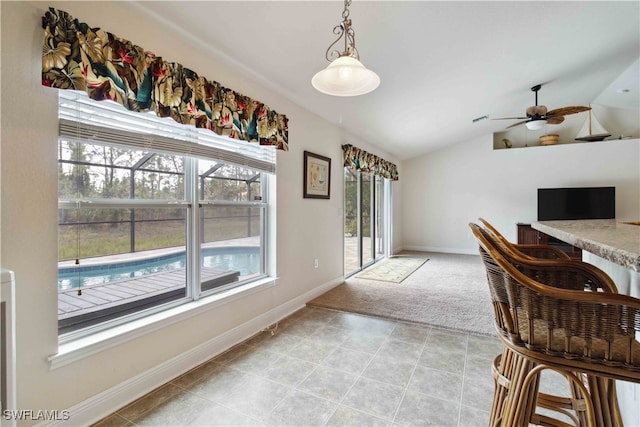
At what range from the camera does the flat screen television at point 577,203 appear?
5.39 m

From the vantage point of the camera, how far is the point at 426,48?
2527 mm

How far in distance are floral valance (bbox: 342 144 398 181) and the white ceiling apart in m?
0.32

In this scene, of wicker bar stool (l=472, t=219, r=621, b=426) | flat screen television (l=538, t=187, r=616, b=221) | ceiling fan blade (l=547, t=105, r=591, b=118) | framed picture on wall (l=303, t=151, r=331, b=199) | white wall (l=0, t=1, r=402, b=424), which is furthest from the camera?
flat screen television (l=538, t=187, r=616, b=221)

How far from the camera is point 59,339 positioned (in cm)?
150

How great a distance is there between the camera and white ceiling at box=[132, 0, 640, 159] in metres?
1.91

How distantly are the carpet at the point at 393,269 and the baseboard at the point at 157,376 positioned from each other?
2.09 meters

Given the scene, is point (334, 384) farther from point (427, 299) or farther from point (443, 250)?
point (443, 250)

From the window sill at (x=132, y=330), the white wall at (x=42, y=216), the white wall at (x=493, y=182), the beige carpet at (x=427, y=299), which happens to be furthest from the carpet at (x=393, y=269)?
the white wall at (x=42, y=216)

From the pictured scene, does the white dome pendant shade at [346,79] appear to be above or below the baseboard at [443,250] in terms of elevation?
above

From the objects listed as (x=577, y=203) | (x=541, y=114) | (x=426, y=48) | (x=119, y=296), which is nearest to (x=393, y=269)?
(x=541, y=114)

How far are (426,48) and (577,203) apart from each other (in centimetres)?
519

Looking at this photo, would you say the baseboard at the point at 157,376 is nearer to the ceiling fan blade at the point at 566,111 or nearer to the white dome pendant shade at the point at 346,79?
the white dome pendant shade at the point at 346,79

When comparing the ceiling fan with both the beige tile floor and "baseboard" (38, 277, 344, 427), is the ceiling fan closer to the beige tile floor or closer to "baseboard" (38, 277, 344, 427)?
the beige tile floor

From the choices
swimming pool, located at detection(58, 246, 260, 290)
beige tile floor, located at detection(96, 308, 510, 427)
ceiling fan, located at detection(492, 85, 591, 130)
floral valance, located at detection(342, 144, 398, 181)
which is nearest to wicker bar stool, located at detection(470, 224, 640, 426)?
beige tile floor, located at detection(96, 308, 510, 427)
